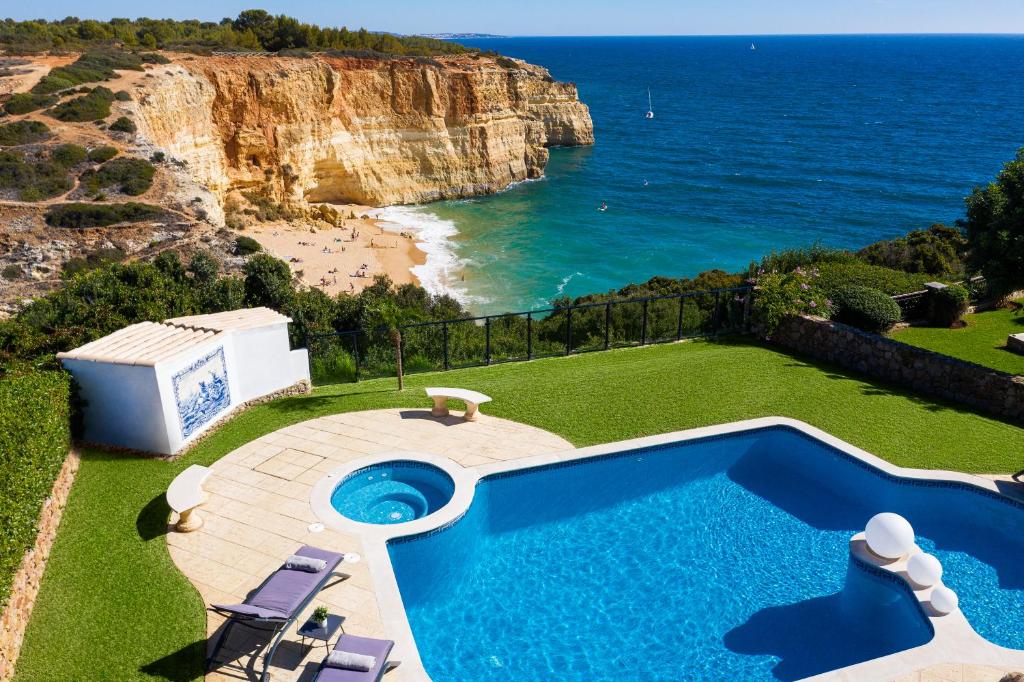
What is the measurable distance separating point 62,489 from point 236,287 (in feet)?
33.6

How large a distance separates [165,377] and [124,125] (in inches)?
1299

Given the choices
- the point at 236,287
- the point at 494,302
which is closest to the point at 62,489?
the point at 236,287

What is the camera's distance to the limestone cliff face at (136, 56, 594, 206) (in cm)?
4541

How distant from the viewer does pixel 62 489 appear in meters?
11.7

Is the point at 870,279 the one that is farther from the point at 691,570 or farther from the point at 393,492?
the point at 393,492

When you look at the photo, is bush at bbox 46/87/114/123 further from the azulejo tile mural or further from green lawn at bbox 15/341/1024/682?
the azulejo tile mural

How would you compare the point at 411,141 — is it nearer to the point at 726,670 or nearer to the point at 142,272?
the point at 142,272

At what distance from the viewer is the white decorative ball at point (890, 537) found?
400 inches

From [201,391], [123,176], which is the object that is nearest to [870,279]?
[201,391]

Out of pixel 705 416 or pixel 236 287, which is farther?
pixel 236 287

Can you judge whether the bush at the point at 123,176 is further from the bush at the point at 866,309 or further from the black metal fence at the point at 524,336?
the bush at the point at 866,309

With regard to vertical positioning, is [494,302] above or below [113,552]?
below

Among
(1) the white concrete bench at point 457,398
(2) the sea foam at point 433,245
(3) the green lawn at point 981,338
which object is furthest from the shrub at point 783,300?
(2) the sea foam at point 433,245

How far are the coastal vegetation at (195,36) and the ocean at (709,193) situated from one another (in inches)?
795
